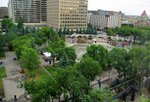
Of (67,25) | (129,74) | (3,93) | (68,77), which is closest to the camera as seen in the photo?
(68,77)

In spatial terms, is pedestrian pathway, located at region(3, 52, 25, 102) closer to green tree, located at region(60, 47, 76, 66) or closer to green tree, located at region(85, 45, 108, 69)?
green tree, located at region(60, 47, 76, 66)

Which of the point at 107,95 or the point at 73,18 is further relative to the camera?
the point at 73,18

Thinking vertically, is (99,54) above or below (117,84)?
above

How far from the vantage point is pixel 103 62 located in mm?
34344

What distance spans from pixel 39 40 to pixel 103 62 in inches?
1032

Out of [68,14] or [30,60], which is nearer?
[30,60]

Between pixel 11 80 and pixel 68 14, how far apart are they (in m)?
83.1

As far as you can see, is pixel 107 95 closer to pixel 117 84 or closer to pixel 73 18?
pixel 117 84

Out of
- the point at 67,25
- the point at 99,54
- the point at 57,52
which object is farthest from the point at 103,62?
the point at 67,25

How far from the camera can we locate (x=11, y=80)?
35.3 metres

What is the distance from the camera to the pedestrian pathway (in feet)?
97.0

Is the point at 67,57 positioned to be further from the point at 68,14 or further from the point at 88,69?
the point at 68,14

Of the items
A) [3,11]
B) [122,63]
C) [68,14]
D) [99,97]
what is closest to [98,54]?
[122,63]

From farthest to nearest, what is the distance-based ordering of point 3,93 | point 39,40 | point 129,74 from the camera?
point 39,40 → point 129,74 → point 3,93
